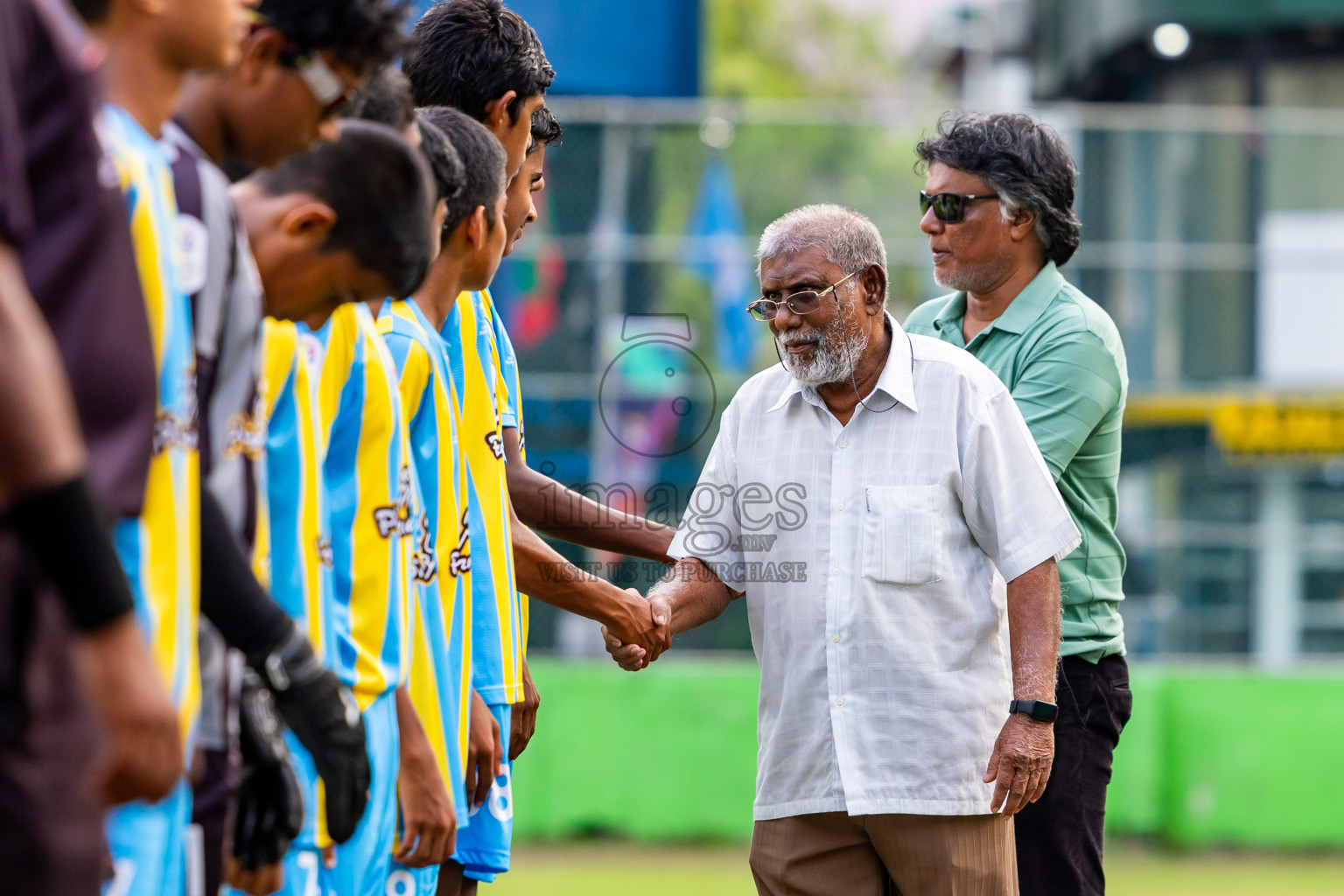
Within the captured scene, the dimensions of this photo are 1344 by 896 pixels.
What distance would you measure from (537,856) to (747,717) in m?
1.52

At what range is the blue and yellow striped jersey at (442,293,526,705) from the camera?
372 centimetres

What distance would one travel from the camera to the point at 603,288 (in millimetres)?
14242

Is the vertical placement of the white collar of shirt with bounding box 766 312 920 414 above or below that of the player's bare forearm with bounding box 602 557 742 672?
above

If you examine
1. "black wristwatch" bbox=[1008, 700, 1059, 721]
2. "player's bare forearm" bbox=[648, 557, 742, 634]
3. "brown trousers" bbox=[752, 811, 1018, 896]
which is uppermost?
"player's bare forearm" bbox=[648, 557, 742, 634]

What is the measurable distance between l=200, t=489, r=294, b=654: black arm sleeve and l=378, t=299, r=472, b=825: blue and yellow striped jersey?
3.25 ft

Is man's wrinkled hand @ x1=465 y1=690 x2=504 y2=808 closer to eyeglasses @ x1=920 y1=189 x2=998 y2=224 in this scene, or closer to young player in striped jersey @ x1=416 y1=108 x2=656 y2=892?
young player in striped jersey @ x1=416 y1=108 x2=656 y2=892

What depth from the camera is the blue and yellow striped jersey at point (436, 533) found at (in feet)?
10.6

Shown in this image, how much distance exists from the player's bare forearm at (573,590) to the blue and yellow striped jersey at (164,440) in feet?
7.17

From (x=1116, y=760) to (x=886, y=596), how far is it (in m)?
6.14

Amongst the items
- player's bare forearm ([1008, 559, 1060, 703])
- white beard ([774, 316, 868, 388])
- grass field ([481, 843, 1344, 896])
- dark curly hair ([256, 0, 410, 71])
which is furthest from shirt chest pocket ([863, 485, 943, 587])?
grass field ([481, 843, 1344, 896])

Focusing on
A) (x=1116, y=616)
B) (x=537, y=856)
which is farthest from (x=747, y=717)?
(x=1116, y=616)

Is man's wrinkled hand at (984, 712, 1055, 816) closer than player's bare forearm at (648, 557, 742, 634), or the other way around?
man's wrinkled hand at (984, 712, 1055, 816)

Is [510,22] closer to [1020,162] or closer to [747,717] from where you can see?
[1020,162]

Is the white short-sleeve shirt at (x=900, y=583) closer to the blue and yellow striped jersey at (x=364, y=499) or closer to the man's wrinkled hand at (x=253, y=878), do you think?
the blue and yellow striped jersey at (x=364, y=499)
